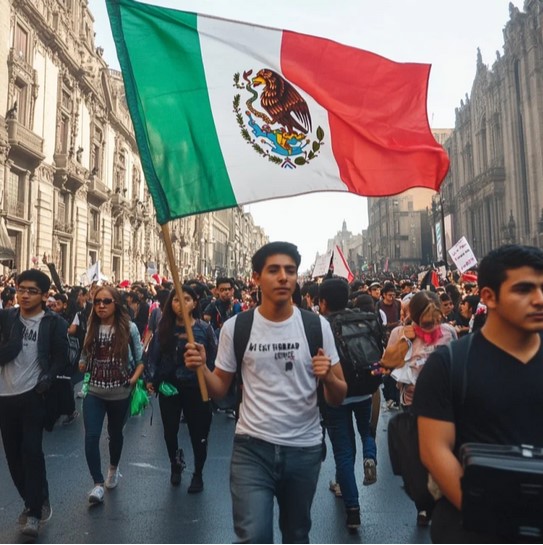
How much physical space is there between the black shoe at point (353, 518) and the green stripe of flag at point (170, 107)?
8.42ft

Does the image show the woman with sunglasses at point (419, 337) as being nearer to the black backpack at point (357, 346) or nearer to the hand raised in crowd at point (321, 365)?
the black backpack at point (357, 346)

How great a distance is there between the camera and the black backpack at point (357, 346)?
4.41m

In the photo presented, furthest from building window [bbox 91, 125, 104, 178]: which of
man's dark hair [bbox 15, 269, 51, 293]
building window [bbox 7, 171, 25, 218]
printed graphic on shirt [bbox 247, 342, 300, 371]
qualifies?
printed graphic on shirt [bbox 247, 342, 300, 371]

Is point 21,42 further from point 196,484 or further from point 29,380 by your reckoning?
point 196,484

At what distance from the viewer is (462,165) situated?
65.6 meters

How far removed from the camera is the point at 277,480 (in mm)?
2840

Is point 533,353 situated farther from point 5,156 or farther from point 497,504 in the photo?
point 5,156

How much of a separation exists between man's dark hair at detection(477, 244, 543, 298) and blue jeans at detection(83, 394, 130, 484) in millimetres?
3984

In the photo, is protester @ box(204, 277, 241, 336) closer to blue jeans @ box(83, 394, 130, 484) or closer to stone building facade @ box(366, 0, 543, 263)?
blue jeans @ box(83, 394, 130, 484)

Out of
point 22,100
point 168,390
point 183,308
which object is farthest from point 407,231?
point 183,308

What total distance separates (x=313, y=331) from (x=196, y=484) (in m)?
2.89

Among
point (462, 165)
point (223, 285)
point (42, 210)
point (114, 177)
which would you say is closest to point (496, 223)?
point (462, 165)

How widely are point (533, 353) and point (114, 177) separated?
1678 inches

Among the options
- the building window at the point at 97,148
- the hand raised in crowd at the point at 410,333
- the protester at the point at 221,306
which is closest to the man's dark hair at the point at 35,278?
the hand raised in crowd at the point at 410,333
